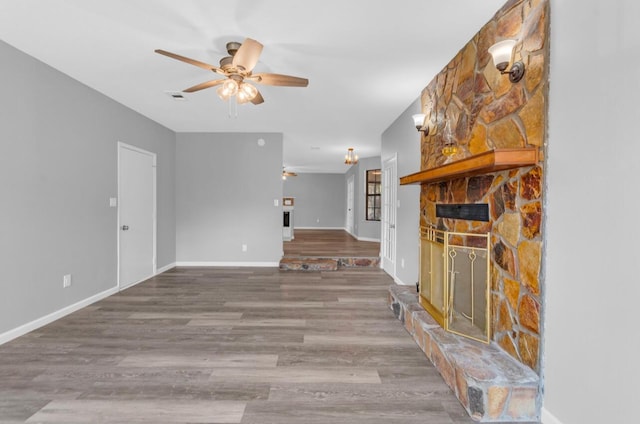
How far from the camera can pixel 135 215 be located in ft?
15.5

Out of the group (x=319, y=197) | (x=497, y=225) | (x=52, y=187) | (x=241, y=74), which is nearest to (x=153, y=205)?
(x=52, y=187)

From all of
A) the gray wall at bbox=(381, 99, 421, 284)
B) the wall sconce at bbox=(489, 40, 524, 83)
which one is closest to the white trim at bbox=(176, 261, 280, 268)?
the gray wall at bbox=(381, 99, 421, 284)

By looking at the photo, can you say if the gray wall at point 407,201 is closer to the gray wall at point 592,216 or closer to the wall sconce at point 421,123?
the wall sconce at point 421,123

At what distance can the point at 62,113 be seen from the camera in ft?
11.0

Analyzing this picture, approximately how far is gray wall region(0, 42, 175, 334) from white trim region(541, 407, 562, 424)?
4091 mm

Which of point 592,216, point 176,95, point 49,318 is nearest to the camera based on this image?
point 592,216

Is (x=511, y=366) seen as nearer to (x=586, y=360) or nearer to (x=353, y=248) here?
(x=586, y=360)

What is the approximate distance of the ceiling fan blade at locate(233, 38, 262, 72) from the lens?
7.49ft

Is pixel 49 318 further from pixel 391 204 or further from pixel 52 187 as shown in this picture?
pixel 391 204

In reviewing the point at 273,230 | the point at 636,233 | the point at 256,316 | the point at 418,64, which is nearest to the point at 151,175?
the point at 273,230

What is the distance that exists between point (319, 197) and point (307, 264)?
23.3 ft

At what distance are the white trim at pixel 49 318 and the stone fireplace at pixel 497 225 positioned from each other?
3.54 m

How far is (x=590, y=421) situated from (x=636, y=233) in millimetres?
920

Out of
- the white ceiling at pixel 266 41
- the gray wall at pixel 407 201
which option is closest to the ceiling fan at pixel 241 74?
the white ceiling at pixel 266 41
